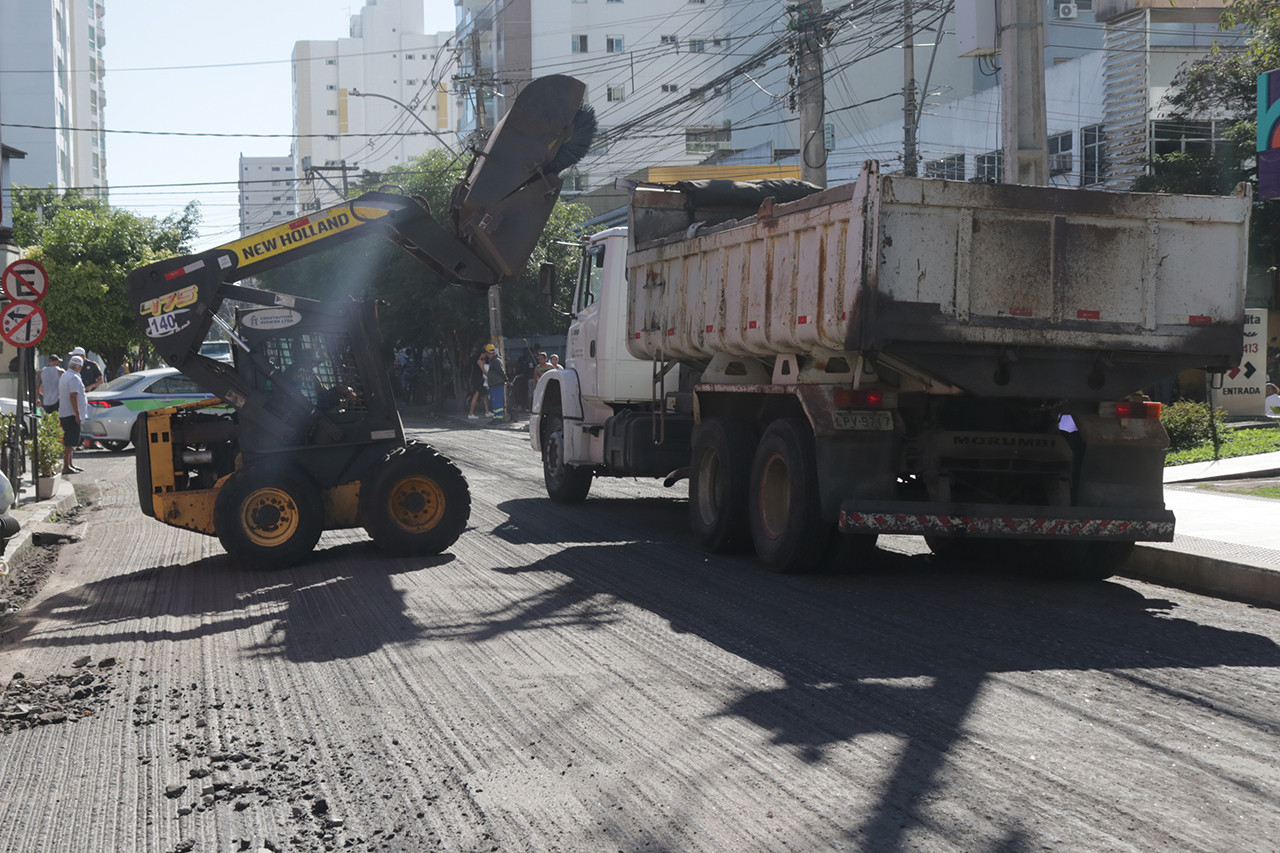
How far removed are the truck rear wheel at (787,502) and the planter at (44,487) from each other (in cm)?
928

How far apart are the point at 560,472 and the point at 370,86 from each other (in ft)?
518

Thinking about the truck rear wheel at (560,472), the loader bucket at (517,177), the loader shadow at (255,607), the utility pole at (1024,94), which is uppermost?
the utility pole at (1024,94)

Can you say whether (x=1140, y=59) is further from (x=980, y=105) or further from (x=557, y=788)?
(x=557, y=788)

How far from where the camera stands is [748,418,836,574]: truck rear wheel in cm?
961

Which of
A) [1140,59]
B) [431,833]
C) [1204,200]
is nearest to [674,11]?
[1140,59]

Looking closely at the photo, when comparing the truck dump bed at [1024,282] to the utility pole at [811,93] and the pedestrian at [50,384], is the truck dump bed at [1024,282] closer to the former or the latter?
the utility pole at [811,93]

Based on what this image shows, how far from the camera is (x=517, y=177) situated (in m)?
11.0

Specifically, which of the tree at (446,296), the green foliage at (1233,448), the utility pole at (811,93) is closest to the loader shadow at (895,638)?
the green foliage at (1233,448)

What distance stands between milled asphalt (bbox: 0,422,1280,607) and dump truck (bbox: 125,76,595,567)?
1.75 metres

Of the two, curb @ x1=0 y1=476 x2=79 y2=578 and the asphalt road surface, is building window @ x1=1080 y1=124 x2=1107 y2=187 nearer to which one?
curb @ x1=0 y1=476 x2=79 y2=578

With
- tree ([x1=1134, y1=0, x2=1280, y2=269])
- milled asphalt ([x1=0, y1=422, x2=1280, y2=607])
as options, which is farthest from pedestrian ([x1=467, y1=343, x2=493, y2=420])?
milled asphalt ([x1=0, y1=422, x2=1280, y2=607])

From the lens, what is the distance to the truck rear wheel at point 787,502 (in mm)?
9609

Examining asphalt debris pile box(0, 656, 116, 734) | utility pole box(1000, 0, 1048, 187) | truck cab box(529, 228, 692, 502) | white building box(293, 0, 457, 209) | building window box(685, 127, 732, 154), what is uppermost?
white building box(293, 0, 457, 209)

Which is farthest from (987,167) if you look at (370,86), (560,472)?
(370,86)
